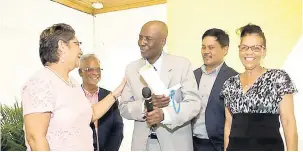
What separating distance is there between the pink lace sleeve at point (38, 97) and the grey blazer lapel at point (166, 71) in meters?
0.80

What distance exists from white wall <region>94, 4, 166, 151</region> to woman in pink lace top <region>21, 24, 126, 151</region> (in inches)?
111

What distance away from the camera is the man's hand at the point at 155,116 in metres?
2.03

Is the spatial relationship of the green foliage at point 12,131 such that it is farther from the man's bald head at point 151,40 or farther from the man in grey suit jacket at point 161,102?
the man's bald head at point 151,40

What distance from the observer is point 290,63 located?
318 cm

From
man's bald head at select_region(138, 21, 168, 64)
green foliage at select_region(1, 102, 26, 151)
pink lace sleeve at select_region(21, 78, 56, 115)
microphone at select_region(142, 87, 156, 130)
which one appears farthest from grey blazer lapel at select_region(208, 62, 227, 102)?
green foliage at select_region(1, 102, 26, 151)

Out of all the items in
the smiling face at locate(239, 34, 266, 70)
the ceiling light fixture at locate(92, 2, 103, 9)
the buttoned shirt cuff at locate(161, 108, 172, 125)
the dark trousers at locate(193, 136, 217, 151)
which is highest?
the ceiling light fixture at locate(92, 2, 103, 9)

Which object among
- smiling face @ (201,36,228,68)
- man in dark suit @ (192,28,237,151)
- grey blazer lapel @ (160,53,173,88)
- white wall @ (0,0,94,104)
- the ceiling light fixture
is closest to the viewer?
grey blazer lapel @ (160,53,173,88)

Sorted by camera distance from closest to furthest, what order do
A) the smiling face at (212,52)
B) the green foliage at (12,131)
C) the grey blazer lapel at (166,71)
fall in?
the grey blazer lapel at (166,71) < the smiling face at (212,52) < the green foliage at (12,131)

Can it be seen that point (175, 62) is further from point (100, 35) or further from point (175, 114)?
point (100, 35)

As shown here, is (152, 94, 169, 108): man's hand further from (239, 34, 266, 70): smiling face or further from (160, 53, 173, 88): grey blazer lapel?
(239, 34, 266, 70): smiling face

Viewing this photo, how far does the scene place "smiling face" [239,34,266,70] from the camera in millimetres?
2035

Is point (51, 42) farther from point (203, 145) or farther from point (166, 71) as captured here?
point (203, 145)

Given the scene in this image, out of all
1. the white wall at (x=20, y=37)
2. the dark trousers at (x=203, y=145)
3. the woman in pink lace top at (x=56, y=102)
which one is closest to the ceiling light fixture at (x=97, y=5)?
the white wall at (x=20, y=37)

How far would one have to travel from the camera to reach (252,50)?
2039 mm
